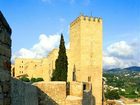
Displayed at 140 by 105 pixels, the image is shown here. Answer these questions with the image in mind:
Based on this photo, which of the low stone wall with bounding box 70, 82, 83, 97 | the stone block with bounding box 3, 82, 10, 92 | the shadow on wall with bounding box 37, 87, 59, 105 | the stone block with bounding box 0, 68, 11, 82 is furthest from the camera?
the low stone wall with bounding box 70, 82, 83, 97

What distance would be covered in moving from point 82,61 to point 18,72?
41.3 feet

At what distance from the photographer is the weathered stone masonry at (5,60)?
4223mm

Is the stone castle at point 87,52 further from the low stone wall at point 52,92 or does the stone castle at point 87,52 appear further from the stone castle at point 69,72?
the low stone wall at point 52,92

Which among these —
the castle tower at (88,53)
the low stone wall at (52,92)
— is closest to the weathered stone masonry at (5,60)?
the low stone wall at (52,92)

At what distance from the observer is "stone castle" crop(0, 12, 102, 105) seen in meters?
4.44

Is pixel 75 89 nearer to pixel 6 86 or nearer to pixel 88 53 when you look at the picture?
pixel 6 86

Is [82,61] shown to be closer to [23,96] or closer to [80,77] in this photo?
[80,77]

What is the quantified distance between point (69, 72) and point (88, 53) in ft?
8.84

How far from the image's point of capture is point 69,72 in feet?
108

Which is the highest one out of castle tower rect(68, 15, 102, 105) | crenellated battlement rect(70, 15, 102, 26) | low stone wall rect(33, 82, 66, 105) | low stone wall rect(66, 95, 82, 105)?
crenellated battlement rect(70, 15, 102, 26)

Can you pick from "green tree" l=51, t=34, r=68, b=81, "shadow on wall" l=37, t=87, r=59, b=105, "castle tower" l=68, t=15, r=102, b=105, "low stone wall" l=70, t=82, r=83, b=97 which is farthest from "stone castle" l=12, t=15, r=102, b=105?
"shadow on wall" l=37, t=87, r=59, b=105

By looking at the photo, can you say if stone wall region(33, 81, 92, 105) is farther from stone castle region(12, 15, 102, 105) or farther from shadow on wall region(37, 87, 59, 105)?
stone castle region(12, 15, 102, 105)

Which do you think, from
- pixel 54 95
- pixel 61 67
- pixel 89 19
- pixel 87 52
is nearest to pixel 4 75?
pixel 54 95

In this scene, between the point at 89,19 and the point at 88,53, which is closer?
the point at 88,53
